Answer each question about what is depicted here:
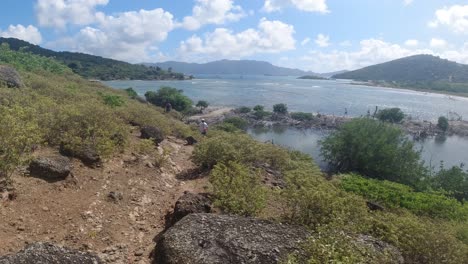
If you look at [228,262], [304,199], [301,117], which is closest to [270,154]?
[304,199]

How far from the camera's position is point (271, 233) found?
644 cm

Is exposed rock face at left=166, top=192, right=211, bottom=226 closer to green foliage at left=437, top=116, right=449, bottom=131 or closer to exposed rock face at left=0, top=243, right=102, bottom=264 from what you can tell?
exposed rock face at left=0, top=243, right=102, bottom=264

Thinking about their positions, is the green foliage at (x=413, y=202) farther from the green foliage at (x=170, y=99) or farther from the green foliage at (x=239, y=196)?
the green foliage at (x=170, y=99)

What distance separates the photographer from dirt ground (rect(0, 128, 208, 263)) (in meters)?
6.37

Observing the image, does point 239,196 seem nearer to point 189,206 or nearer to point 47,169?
point 189,206

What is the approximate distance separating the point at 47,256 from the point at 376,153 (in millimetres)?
29392

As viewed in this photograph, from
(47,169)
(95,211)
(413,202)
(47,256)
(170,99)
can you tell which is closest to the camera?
(47,256)

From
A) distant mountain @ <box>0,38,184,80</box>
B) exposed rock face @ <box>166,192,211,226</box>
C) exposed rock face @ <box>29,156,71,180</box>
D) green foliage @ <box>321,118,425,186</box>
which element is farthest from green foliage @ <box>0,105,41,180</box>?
distant mountain @ <box>0,38,184,80</box>

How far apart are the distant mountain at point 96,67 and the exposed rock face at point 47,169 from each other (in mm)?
135355

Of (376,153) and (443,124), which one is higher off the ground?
(376,153)

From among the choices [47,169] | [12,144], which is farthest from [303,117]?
[12,144]

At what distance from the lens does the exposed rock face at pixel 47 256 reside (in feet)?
15.1

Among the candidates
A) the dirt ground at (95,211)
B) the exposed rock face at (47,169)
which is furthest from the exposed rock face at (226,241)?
the exposed rock face at (47,169)

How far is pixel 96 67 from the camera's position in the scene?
155000 mm
